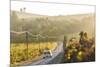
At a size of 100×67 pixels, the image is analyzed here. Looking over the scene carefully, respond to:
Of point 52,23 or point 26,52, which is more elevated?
point 52,23

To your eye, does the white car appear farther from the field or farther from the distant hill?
the distant hill

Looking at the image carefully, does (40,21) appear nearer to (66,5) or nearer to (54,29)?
(54,29)

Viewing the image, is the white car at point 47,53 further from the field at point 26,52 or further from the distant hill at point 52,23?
the distant hill at point 52,23

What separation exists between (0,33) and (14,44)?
180 millimetres

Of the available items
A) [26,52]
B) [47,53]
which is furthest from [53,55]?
[26,52]

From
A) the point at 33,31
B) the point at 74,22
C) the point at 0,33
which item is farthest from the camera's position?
the point at 74,22

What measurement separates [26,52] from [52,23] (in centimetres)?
42

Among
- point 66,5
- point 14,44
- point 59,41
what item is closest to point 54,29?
point 59,41

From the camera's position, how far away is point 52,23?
2.32m

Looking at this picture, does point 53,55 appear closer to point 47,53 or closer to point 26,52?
point 47,53

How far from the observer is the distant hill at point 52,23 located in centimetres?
219

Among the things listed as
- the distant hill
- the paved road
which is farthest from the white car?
the distant hill

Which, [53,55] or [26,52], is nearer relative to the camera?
[26,52]

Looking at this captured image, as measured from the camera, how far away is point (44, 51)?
2.29 m
